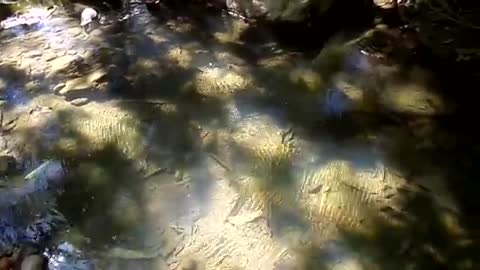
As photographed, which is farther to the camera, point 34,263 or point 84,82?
point 84,82

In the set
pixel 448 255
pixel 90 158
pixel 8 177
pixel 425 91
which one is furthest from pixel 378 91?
pixel 8 177

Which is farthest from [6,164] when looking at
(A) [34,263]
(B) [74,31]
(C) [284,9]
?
(C) [284,9]

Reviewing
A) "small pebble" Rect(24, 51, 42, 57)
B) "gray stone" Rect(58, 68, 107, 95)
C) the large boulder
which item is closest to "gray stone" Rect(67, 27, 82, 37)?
"small pebble" Rect(24, 51, 42, 57)

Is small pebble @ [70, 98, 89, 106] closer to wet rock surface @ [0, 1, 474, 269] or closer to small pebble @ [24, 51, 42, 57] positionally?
wet rock surface @ [0, 1, 474, 269]

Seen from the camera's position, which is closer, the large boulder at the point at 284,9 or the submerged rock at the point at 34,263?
the submerged rock at the point at 34,263

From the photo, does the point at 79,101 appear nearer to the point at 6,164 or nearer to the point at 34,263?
the point at 6,164

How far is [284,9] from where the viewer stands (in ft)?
13.4

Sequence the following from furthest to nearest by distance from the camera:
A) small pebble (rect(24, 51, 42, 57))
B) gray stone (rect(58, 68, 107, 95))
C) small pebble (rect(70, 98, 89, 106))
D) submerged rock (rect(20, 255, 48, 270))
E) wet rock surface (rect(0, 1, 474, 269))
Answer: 1. small pebble (rect(24, 51, 42, 57))
2. gray stone (rect(58, 68, 107, 95))
3. small pebble (rect(70, 98, 89, 106))
4. wet rock surface (rect(0, 1, 474, 269))
5. submerged rock (rect(20, 255, 48, 270))

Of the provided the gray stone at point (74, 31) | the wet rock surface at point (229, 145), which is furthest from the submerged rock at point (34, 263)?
the gray stone at point (74, 31)

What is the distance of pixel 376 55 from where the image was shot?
3.69 meters

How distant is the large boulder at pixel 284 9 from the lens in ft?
13.1

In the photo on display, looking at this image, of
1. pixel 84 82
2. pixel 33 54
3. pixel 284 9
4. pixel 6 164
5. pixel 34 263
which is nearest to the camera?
pixel 34 263

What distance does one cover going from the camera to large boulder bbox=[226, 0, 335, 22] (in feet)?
13.1

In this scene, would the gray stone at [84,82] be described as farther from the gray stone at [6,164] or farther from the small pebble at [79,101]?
the gray stone at [6,164]
